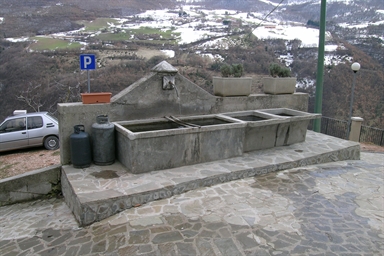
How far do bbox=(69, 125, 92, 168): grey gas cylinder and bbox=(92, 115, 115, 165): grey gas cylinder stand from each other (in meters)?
0.12

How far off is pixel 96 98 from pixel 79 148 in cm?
100

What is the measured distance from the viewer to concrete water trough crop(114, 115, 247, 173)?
490 cm

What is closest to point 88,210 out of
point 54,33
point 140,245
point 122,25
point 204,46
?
point 140,245

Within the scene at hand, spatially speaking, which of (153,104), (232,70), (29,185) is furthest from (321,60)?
(29,185)

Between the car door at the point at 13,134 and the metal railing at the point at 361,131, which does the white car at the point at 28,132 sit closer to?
the car door at the point at 13,134

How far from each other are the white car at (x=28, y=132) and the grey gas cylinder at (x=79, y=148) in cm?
664

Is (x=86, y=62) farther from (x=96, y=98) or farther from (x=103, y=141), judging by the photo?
(x=103, y=141)

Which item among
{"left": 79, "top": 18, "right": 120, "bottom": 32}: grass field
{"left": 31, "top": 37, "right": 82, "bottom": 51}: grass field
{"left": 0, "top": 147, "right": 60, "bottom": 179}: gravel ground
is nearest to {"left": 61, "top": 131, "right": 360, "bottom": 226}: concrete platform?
{"left": 0, "top": 147, "right": 60, "bottom": 179}: gravel ground

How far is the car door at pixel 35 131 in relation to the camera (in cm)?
1087

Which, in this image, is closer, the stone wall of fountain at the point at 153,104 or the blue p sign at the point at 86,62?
the stone wall of fountain at the point at 153,104

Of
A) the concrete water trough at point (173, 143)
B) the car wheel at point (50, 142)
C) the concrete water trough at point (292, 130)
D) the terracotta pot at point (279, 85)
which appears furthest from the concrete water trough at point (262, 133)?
the car wheel at point (50, 142)

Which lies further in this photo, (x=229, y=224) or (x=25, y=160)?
(x=25, y=160)

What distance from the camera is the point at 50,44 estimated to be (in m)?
48.1

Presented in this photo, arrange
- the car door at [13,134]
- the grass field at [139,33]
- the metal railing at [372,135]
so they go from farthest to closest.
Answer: the grass field at [139,33], the metal railing at [372,135], the car door at [13,134]
